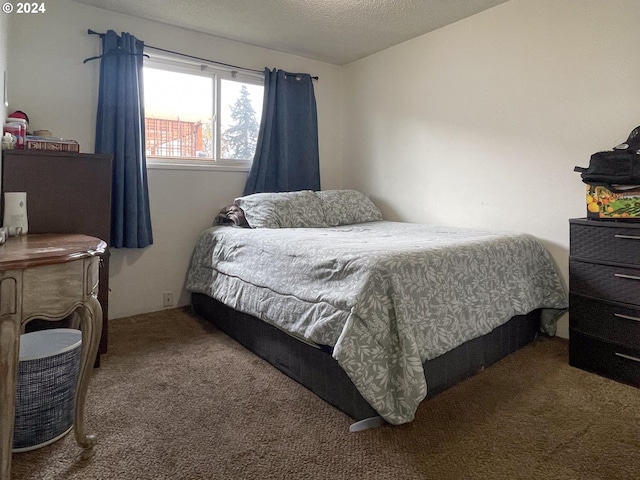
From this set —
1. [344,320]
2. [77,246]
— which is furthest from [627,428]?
[77,246]

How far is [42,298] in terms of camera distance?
1169mm

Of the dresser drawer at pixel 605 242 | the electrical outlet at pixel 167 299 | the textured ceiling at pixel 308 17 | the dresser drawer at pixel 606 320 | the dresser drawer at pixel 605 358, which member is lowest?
the dresser drawer at pixel 605 358

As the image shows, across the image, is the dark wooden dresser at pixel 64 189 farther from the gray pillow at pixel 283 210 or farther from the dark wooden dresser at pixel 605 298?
the dark wooden dresser at pixel 605 298

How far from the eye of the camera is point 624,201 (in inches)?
75.9

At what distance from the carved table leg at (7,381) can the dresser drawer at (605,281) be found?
2.41 metres

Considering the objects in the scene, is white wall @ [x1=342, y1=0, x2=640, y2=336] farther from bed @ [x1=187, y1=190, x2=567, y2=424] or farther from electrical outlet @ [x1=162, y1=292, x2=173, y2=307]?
electrical outlet @ [x1=162, y1=292, x2=173, y2=307]

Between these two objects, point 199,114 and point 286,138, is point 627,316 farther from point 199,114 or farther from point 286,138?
point 199,114

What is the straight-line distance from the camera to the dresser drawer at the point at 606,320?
191 centimetres

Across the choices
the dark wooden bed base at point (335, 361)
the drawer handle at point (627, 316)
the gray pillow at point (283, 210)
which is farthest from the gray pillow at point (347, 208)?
the drawer handle at point (627, 316)

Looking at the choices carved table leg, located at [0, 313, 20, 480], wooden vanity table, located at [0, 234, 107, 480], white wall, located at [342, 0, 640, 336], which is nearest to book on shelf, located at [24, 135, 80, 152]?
wooden vanity table, located at [0, 234, 107, 480]

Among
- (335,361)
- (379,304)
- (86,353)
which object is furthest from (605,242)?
(86,353)

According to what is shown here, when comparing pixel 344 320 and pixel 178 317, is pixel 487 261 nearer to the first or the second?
pixel 344 320

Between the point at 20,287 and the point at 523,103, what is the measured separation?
9.31 ft

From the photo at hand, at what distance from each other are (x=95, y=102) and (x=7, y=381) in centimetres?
223
